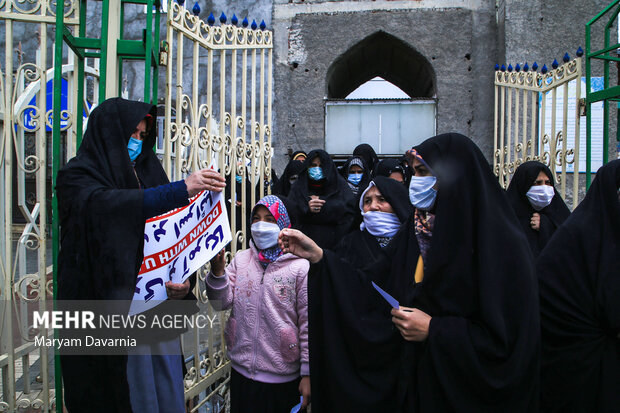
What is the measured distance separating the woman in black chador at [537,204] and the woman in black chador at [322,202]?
154 centimetres

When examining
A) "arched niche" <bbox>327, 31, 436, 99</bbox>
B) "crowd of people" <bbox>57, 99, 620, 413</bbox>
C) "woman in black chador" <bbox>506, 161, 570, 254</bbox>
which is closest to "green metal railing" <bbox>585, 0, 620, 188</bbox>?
"woman in black chador" <bbox>506, 161, 570, 254</bbox>

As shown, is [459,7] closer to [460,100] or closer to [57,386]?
[460,100]

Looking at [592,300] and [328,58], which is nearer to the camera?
[592,300]

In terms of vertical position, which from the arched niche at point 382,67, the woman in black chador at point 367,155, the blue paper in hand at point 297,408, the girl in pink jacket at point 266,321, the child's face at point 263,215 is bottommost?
the blue paper in hand at point 297,408

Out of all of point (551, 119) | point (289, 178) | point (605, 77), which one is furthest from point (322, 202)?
point (551, 119)

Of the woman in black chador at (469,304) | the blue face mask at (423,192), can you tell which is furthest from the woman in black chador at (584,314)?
the blue face mask at (423,192)

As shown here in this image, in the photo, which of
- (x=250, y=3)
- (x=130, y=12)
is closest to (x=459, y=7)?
(x=250, y=3)

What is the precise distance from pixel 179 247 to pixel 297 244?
0.58m

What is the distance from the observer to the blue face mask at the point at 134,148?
6.65 ft

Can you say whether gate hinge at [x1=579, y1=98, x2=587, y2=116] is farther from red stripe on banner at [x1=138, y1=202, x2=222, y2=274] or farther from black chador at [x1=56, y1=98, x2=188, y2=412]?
black chador at [x1=56, y1=98, x2=188, y2=412]

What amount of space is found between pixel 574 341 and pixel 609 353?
14cm

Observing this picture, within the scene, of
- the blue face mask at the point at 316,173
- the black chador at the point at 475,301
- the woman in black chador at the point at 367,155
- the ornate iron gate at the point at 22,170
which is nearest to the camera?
the black chador at the point at 475,301

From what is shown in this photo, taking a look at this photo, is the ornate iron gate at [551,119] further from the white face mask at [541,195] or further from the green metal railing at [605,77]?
the white face mask at [541,195]

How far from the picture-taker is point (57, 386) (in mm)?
2270
